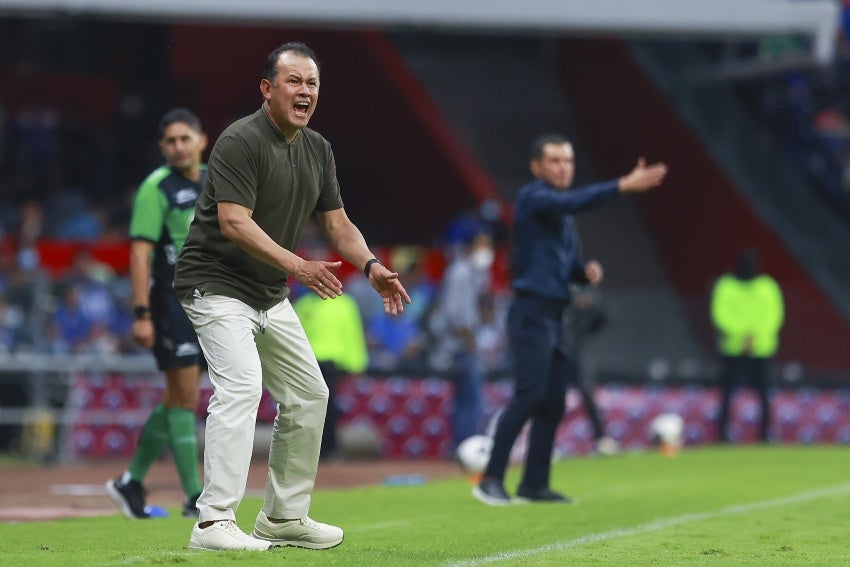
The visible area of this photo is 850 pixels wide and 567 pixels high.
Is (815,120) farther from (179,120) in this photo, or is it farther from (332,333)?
(179,120)

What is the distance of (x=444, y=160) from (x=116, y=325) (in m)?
8.50

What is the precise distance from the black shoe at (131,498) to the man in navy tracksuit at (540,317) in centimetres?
219

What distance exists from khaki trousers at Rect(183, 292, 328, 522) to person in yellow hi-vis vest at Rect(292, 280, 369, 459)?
975 cm

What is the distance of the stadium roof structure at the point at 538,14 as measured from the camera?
A: 2152 centimetres

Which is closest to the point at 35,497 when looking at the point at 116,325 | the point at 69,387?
the point at 69,387

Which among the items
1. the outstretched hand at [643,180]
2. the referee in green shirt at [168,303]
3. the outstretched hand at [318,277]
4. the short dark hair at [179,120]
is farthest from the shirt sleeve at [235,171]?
the outstretched hand at [643,180]

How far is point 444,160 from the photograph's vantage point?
26.2m

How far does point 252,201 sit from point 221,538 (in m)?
1.41

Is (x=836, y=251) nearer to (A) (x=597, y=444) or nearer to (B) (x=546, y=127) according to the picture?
(B) (x=546, y=127)

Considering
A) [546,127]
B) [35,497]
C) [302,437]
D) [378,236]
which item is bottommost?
[35,497]

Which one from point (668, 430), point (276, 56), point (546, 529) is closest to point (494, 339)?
point (668, 430)

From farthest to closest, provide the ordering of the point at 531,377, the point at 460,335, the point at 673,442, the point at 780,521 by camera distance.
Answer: the point at 673,442, the point at 460,335, the point at 531,377, the point at 780,521

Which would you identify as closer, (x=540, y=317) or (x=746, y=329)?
(x=540, y=317)

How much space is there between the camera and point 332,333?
17.2 metres
